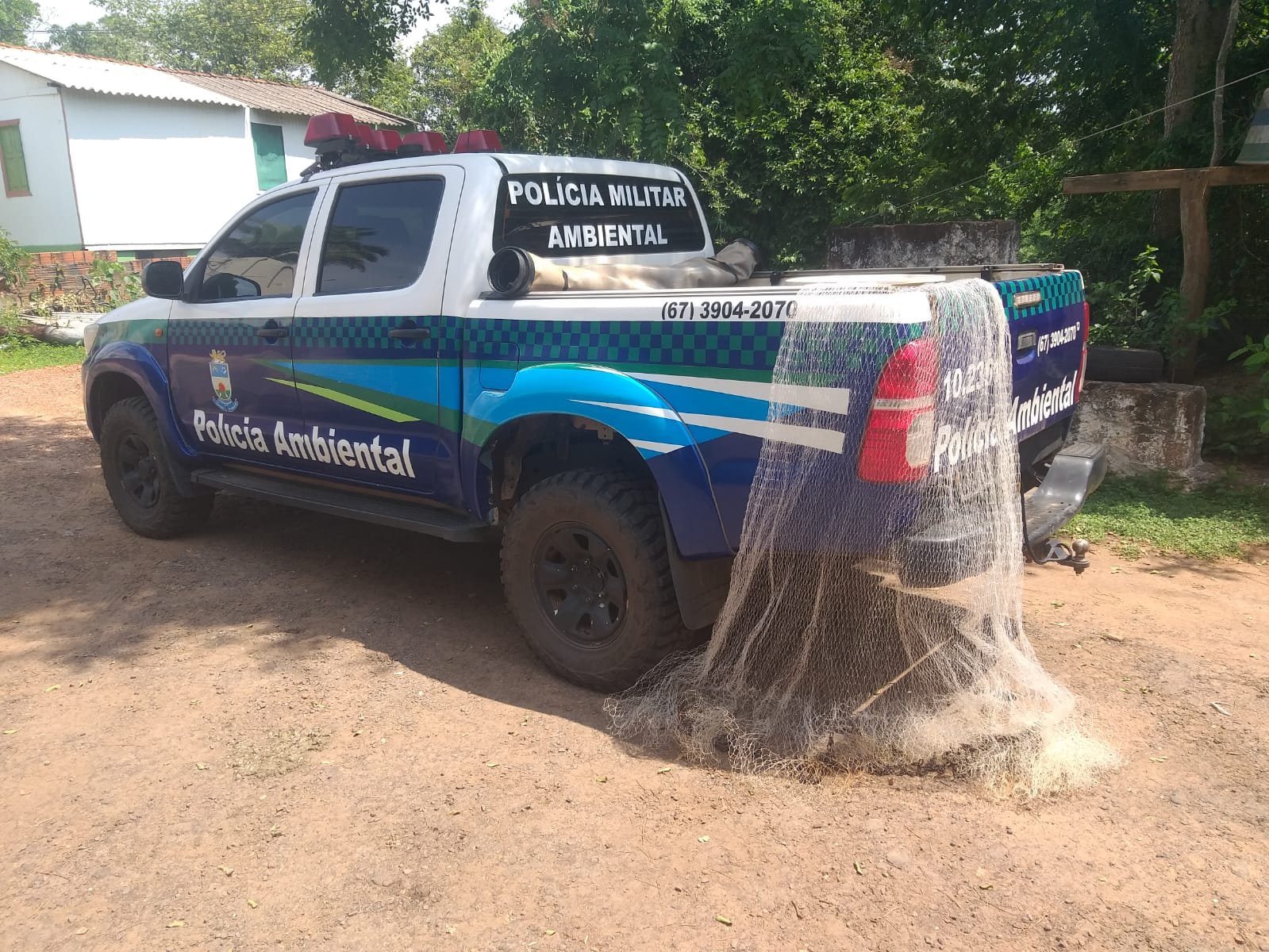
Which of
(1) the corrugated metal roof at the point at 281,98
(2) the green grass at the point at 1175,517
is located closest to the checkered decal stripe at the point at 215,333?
(2) the green grass at the point at 1175,517

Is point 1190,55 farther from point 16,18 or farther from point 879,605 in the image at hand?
point 16,18

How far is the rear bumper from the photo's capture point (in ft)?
9.45

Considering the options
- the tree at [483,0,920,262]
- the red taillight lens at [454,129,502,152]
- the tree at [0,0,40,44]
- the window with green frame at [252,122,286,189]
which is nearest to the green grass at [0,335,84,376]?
the tree at [483,0,920,262]

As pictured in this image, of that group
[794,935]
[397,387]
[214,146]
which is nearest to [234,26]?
[214,146]

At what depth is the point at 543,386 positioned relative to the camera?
347cm

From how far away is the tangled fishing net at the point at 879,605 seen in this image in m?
2.82

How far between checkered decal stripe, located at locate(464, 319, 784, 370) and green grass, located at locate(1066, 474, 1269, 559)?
10.3 ft

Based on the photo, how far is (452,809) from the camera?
294cm

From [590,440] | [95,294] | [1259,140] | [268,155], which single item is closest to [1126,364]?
[1259,140]

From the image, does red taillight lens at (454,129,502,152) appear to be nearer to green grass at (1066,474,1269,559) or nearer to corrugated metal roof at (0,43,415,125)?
green grass at (1066,474,1269,559)

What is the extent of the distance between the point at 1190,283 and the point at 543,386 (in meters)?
4.79

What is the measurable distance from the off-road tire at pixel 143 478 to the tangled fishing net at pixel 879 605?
125 inches

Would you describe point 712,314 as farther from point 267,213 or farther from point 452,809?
point 267,213

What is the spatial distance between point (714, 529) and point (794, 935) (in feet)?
3.99
